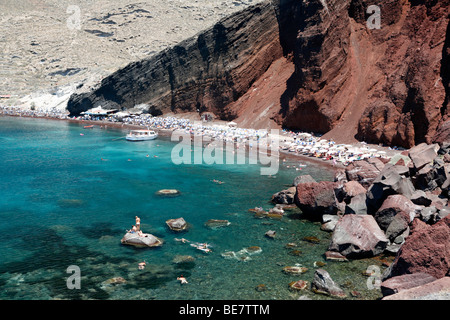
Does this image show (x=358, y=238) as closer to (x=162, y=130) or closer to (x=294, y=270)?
(x=294, y=270)

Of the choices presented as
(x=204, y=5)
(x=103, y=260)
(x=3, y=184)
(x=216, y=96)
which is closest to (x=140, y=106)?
(x=216, y=96)

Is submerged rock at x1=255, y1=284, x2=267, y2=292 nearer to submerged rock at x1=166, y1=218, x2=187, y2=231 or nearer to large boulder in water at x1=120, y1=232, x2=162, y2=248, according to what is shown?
large boulder in water at x1=120, y1=232, x2=162, y2=248

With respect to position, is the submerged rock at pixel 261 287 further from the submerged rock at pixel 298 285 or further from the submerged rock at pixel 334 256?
the submerged rock at pixel 334 256

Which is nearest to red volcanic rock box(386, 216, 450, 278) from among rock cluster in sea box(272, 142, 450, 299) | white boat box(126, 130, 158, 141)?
rock cluster in sea box(272, 142, 450, 299)

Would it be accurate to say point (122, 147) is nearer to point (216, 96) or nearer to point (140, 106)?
point (216, 96)

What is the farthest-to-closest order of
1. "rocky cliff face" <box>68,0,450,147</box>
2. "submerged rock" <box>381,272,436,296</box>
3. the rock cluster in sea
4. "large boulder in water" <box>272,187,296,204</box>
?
"rocky cliff face" <box>68,0,450,147</box> < "large boulder in water" <box>272,187,296,204</box> < the rock cluster in sea < "submerged rock" <box>381,272,436,296</box>

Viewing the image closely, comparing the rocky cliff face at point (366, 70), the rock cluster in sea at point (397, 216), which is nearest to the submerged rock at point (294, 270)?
the rock cluster in sea at point (397, 216)
